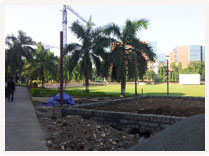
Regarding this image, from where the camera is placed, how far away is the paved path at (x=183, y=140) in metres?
3.80

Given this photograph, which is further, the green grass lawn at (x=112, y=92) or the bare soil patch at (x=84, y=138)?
the green grass lawn at (x=112, y=92)

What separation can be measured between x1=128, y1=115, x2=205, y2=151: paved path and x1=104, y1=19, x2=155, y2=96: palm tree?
37.2 ft

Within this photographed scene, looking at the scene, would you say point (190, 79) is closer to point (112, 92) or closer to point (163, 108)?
point (112, 92)

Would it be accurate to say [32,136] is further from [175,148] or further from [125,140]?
[175,148]

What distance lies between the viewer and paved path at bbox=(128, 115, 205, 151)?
12.5 ft

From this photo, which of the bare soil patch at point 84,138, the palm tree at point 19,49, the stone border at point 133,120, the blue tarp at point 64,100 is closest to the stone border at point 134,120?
the stone border at point 133,120

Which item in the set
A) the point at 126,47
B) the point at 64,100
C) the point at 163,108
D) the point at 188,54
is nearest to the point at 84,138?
the point at 163,108

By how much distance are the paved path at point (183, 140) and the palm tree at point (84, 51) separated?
1333 cm

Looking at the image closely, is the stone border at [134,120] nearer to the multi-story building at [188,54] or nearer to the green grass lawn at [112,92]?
the green grass lawn at [112,92]

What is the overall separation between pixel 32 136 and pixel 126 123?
116 inches

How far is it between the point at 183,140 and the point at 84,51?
1436 centimetres

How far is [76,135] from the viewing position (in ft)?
20.2

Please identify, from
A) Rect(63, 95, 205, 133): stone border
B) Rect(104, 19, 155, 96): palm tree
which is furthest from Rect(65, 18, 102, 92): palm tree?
Rect(63, 95, 205, 133): stone border
